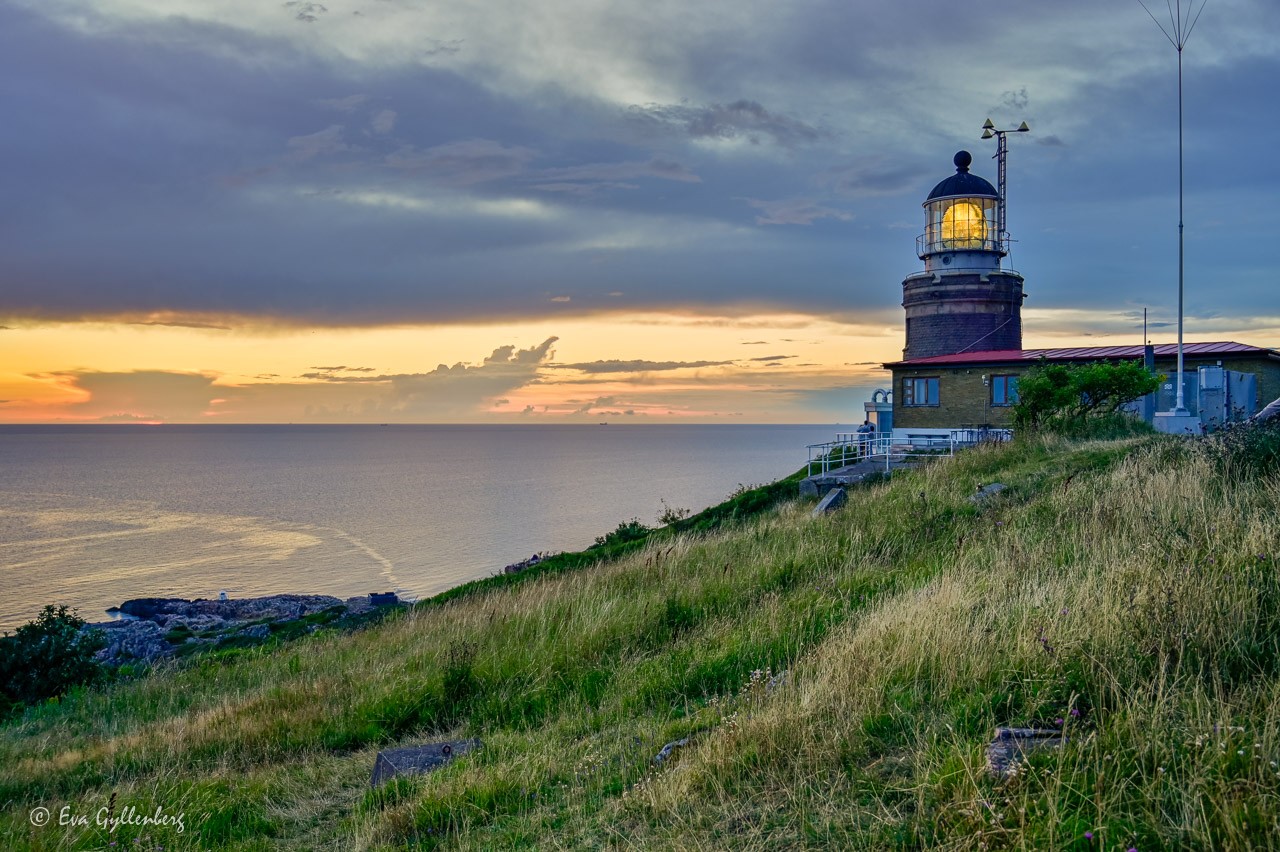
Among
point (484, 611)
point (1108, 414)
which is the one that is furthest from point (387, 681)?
point (1108, 414)

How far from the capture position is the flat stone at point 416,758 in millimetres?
5938

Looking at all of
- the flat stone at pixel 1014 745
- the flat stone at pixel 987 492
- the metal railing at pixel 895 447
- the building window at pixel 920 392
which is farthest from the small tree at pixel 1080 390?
the flat stone at pixel 1014 745

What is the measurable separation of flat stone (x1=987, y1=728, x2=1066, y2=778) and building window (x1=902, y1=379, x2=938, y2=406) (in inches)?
1340

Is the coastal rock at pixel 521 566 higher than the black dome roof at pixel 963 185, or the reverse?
the black dome roof at pixel 963 185

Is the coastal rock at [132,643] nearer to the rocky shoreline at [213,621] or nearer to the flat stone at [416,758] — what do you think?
the rocky shoreline at [213,621]

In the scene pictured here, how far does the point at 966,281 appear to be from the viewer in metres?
40.8

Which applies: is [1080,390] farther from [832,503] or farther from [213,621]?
[213,621]

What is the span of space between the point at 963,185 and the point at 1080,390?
18809mm

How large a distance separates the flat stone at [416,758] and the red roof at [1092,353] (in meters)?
31.1

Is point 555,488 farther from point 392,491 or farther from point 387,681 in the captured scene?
point 387,681

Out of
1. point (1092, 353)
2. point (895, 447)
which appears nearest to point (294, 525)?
point (895, 447)

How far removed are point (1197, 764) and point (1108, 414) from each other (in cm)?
2373

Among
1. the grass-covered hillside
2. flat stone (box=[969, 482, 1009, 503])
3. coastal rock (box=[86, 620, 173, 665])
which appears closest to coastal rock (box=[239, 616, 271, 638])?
coastal rock (box=[86, 620, 173, 665])

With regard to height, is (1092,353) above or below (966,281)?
below
